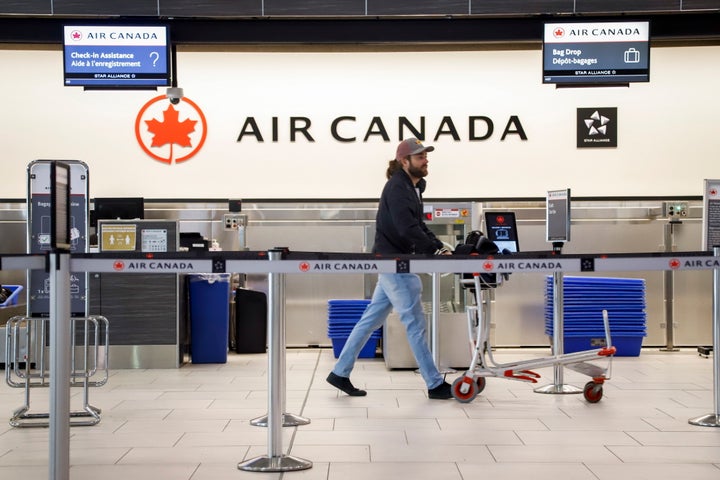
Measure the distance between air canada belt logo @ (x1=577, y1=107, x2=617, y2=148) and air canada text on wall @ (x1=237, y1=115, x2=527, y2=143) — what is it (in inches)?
26.3

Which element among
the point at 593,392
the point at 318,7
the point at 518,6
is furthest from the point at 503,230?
the point at 318,7

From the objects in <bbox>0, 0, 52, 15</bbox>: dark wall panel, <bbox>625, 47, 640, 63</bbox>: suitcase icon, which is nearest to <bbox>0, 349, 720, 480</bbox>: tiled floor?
<bbox>625, 47, 640, 63</bbox>: suitcase icon

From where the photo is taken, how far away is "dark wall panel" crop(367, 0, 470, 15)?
28.6 ft

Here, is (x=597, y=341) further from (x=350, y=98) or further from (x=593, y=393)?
(x=350, y=98)

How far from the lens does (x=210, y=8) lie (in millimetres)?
8742

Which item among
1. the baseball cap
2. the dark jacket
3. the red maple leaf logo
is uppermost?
the red maple leaf logo

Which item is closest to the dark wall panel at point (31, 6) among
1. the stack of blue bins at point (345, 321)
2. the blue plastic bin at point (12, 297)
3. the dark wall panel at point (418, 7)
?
the blue plastic bin at point (12, 297)

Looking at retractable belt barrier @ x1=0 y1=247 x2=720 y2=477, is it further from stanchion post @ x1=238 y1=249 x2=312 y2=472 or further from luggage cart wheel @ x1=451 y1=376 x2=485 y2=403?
luggage cart wheel @ x1=451 y1=376 x2=485 y2=403

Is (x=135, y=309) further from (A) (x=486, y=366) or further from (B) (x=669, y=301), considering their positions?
(B) (x=669, y=301)

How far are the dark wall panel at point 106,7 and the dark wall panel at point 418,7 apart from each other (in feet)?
7.23

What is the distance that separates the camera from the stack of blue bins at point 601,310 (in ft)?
28.6

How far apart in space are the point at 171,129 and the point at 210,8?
188 centimetres

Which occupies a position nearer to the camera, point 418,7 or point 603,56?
point 603,56

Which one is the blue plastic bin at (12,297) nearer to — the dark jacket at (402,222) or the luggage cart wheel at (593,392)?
the dark jacket at (402,222)
